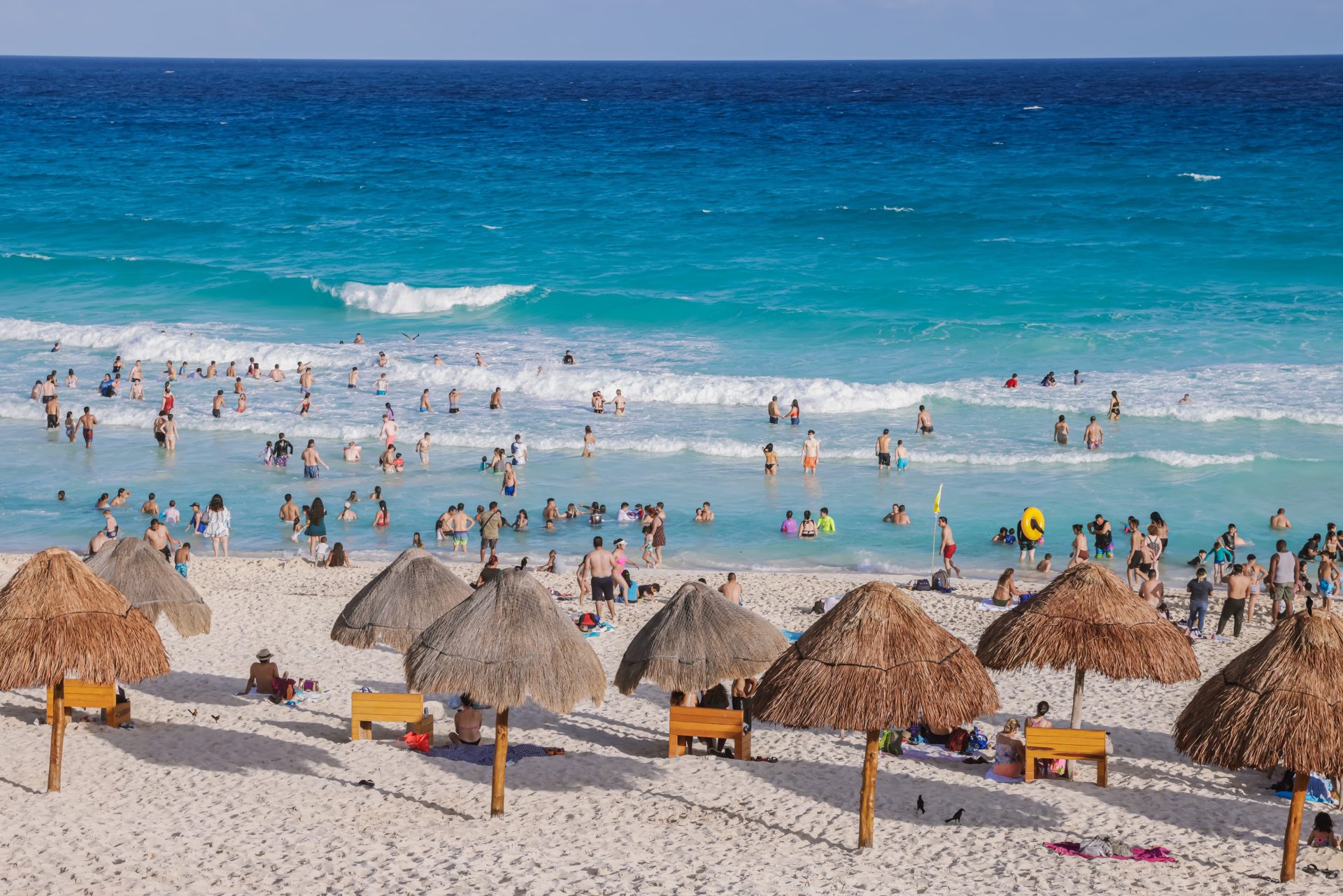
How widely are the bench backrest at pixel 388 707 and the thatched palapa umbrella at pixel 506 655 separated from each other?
2.12 m

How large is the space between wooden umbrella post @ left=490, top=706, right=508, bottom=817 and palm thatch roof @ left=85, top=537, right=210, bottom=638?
15.0 feet

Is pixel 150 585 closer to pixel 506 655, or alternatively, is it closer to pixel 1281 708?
pixel 506 655

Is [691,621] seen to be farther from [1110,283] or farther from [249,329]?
[1110,283]

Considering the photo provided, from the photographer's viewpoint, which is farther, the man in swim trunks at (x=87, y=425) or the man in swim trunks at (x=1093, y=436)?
the man in swim trunks at (x=87, y=425)

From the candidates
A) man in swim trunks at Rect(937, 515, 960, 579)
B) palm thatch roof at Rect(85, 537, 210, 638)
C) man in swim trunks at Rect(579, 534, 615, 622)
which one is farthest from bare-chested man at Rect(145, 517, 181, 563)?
man in swim trunks at Rect(937, 515, 960, 579)

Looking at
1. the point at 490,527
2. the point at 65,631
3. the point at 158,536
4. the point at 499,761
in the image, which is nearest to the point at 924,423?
the point at 490,527

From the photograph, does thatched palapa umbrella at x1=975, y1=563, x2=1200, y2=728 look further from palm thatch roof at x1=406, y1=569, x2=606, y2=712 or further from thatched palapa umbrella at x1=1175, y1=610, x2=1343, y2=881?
palm thatch roof at x1=406, y1=569, x2=606, y2=712

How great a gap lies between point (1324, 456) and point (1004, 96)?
95219mm

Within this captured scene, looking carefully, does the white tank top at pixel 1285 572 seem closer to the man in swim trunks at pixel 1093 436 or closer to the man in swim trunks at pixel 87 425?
the man in swim trunks at pixel 1093 436

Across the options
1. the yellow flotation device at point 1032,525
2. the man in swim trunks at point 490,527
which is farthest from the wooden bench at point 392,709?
the yellow flotation device at point 1032,525

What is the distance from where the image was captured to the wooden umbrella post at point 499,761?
33.9 feet

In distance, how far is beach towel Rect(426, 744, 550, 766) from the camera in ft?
39.4

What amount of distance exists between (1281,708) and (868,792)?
9.81ft

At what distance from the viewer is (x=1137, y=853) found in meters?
9.97
